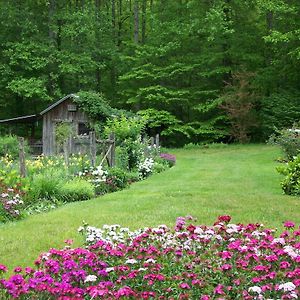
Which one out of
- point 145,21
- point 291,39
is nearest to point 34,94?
point 145,21

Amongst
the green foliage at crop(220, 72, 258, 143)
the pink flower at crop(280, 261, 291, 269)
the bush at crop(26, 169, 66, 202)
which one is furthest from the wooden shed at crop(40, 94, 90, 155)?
the pink flower at crop(280, 261, 291, 269)

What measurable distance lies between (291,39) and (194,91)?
7433 mm

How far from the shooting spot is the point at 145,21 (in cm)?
4084

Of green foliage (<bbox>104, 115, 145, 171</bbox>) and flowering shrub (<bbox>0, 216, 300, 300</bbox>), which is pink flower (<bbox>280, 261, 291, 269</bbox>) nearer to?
flowering shrub (<bbox>0, 216, 300, 300</bbox>)

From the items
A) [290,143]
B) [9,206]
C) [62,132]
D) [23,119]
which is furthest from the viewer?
[23,119]

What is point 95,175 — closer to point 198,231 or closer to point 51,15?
point 198,231

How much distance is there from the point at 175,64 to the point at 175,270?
30.1 m

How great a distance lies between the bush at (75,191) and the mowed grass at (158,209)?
557 millimetres

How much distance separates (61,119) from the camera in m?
26.5

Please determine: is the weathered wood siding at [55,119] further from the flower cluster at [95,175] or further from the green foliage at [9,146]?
the flower cluster at [95,175]

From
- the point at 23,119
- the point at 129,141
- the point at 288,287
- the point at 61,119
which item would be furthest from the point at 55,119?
the point at 288,287

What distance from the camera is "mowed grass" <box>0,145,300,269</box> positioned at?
737 cm

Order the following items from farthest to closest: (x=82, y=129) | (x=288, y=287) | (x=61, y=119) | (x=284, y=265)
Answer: (x=61, y=119)
(x=82, y=129)
(x=284, y=265)
(x=288, y=287)

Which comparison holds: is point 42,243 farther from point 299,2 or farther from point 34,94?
point 299,2
